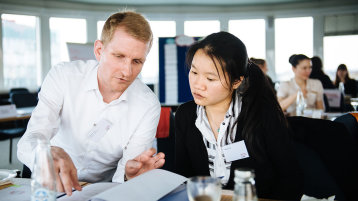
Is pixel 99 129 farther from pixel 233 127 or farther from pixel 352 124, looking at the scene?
pixel 352 124

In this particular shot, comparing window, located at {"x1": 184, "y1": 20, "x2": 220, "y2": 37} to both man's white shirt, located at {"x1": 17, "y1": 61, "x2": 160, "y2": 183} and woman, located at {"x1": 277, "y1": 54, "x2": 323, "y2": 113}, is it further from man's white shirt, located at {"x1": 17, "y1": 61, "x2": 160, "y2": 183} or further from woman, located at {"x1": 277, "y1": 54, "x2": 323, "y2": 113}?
man's white shirt, located at {"x1": 17, "y1": 61, "x2": 160, "y2": 183}

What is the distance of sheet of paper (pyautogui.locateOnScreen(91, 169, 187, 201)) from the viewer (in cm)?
85

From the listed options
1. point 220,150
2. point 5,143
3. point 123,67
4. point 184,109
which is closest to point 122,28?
point 123,67

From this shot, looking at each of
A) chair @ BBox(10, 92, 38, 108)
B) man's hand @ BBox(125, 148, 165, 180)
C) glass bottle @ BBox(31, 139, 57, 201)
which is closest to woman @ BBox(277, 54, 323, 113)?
man's hand @ BBox(125, 148, 165, 180)

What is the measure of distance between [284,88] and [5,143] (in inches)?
228

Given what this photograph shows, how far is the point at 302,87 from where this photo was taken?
4059 mm

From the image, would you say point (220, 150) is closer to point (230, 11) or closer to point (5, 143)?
point (5, 143)

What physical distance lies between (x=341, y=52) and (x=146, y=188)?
32.0ft

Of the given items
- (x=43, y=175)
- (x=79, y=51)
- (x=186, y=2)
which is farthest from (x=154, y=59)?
(x=43, y=175)

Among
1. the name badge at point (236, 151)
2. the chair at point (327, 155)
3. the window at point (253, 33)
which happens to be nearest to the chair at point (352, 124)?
the chair at point (327, 155)

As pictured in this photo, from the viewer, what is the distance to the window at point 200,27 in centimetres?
1015

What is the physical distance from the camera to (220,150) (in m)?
1.50

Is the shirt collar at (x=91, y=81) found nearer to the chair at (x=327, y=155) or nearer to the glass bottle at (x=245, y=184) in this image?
the chair at (x=327, y=155)

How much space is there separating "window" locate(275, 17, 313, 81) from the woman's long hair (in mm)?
8684
